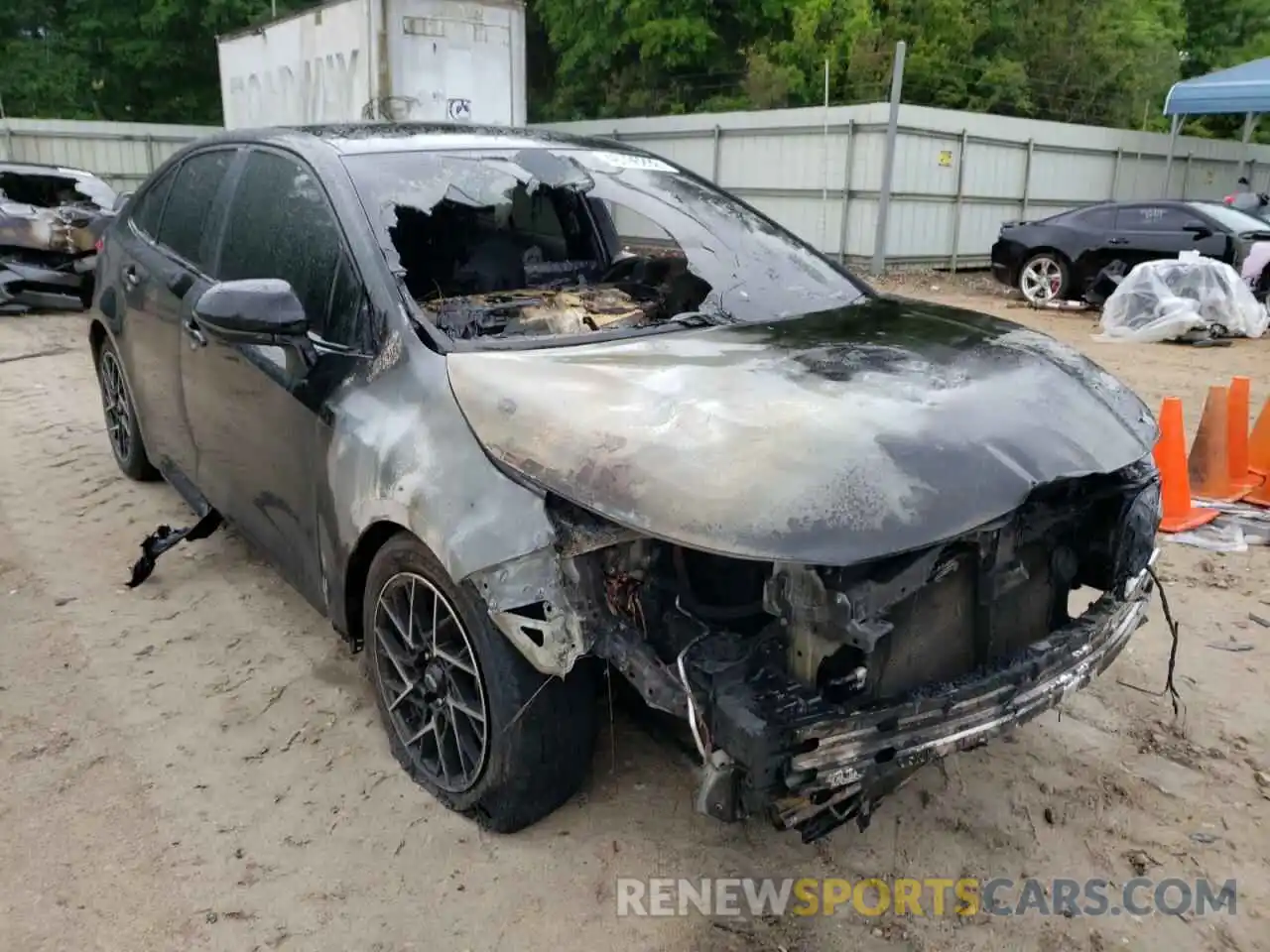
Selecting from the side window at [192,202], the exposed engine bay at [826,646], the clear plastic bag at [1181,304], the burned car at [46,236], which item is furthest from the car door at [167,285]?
the clear plastic bag at [1181,304]

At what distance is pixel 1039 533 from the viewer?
256 cm

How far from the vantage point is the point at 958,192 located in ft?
54.7

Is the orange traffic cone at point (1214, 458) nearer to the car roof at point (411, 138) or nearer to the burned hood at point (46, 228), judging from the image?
the car roof at point (411, 138)

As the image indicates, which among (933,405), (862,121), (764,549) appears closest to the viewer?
(764,549)

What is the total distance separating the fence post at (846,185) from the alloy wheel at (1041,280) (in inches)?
120

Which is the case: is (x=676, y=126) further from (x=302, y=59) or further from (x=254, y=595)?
(x=254, y=595)

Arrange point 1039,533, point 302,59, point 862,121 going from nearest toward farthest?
point 1039,533 → point 302,59 → point 862,121

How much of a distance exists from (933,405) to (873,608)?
A: 0.54 m

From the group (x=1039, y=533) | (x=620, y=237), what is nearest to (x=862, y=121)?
(x=620, y=237)

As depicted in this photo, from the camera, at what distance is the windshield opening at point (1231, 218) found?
12.1 m

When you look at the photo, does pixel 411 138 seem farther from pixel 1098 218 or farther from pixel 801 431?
pixel 1098 218

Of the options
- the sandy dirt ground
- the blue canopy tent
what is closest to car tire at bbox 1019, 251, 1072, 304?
the blue canopy tent

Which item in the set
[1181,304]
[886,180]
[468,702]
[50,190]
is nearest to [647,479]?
[468,702]

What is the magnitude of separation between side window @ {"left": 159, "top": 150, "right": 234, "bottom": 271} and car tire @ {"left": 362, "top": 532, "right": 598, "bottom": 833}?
5.96 ft
